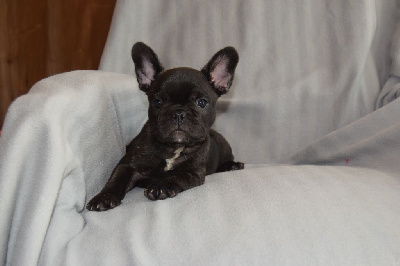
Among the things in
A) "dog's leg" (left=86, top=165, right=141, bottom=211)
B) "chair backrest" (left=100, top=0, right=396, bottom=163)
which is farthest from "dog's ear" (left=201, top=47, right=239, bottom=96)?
"dog's leg" (left=86, top=165, right=141, bottom=211)

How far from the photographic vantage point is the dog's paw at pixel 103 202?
1496 mm

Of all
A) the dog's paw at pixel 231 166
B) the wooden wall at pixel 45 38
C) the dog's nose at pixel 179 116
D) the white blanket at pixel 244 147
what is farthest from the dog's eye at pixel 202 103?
the wooden wall at pixel 45 38

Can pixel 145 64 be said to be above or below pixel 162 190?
above

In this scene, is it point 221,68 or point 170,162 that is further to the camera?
point 221,68

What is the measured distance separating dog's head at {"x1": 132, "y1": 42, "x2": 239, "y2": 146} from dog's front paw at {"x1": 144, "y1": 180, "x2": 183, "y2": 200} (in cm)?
23

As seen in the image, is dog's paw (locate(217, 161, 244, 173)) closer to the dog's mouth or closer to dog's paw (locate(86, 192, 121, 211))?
the dog's mouth

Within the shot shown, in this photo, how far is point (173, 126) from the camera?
173 centimetres

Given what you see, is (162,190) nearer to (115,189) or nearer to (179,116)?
(115,189)

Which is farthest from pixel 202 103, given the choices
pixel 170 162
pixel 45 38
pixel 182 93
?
pixel 45 38

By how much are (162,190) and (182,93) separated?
42cm

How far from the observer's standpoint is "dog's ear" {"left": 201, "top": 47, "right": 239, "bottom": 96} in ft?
6.28

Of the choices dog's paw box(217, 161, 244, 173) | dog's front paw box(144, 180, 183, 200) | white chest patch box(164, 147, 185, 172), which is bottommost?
dog's paw box(217, 161, 244, 173)

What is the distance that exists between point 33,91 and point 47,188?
1.02 ft

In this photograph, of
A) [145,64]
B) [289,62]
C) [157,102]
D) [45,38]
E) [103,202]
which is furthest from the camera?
[45,38]
